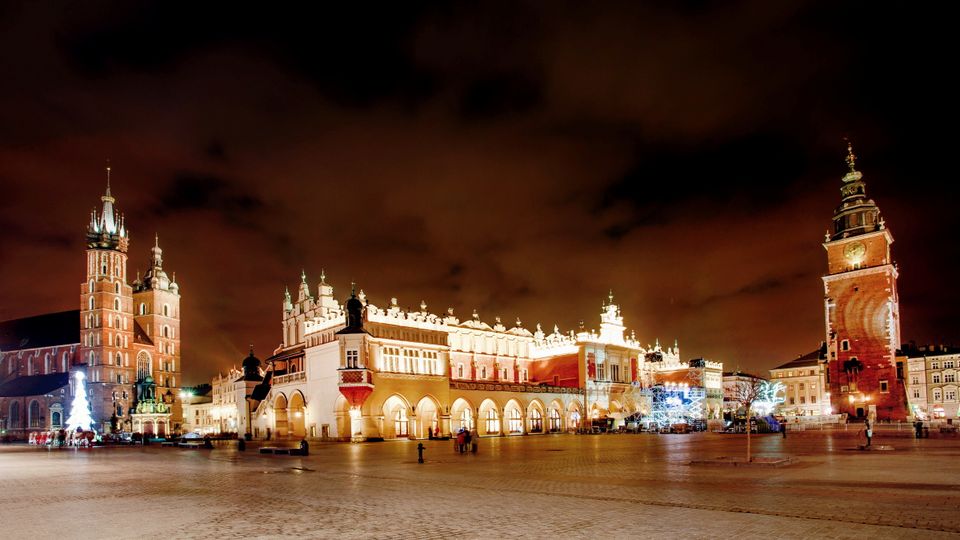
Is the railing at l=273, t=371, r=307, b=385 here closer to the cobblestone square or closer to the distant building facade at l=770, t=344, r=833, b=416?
the cobblestone square

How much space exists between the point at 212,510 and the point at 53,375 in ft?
336

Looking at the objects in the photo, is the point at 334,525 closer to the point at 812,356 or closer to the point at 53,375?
the point at 53,375

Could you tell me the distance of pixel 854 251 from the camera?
73.2m

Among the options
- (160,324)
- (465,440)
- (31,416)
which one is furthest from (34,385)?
(465,440)

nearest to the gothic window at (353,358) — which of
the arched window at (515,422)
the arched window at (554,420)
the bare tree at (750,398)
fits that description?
the arched window at (515,422)

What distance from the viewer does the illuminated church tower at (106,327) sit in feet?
322

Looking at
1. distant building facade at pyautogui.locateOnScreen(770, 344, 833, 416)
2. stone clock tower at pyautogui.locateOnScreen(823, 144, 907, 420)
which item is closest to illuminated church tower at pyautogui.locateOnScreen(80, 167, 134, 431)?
stone clock tower at pyautogui.locateOnScreen(823, 144, 907, 420)

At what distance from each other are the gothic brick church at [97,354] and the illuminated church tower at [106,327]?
127mm

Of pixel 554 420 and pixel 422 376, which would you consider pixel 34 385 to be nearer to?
pixel 422 376

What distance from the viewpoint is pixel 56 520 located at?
13.5 m

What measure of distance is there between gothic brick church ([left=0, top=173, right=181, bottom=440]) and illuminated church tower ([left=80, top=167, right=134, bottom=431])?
0.42 feet

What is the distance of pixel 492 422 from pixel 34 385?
230ft

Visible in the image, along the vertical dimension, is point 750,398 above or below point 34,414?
above

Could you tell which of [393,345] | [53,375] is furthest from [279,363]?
[53,375]
